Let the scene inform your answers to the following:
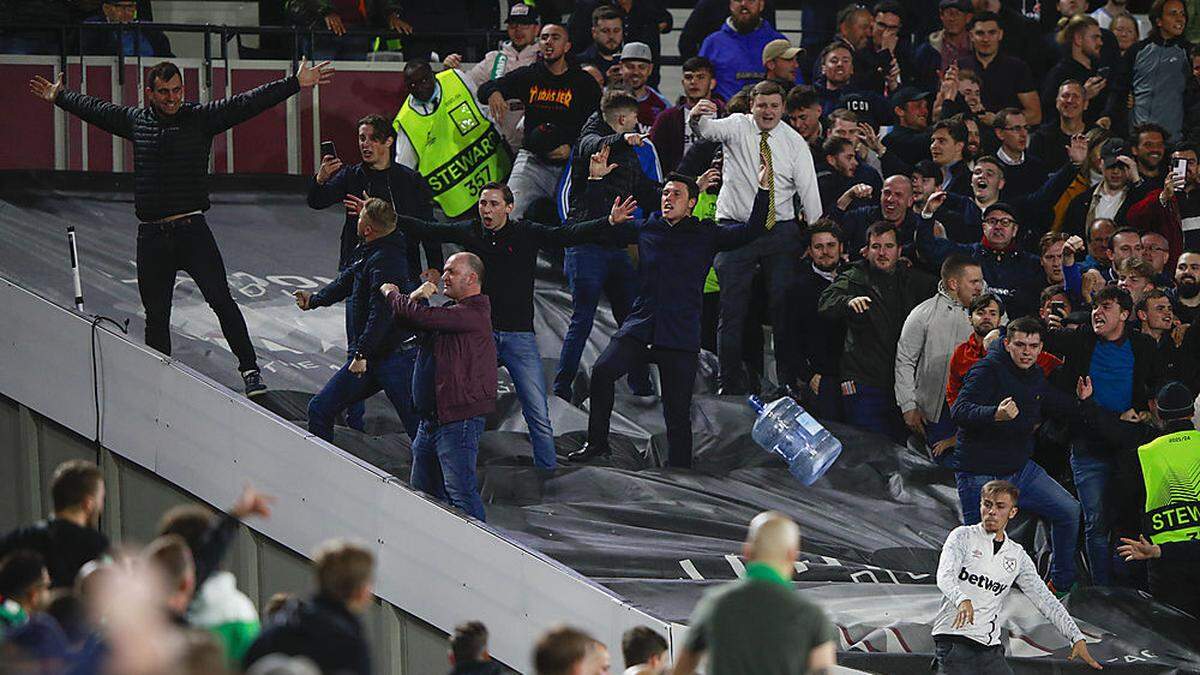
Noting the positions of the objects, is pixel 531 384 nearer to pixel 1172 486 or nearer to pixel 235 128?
pixel 1172 486

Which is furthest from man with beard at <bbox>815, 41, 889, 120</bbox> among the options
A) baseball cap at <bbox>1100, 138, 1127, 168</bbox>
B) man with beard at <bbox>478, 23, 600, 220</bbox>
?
man with beard at <bbox>478, 23, 600, 220</bbox>

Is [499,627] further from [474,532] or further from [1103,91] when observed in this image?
[1103,91]

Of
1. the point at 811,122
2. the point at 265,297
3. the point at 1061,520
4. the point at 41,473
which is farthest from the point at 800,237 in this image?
the point at 41,473

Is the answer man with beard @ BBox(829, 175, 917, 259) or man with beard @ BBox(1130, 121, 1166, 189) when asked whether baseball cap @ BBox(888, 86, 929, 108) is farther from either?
man with beard @ BBox(1130, 121, 1166, 189)

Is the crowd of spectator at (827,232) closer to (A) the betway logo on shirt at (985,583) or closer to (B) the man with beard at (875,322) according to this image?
(B) the man with beard at (875,322)

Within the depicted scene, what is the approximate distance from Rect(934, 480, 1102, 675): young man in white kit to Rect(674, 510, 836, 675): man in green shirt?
3.39 metres

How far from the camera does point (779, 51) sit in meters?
13.9

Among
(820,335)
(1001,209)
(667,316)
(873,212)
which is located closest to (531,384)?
(667,316)

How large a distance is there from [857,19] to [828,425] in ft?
12.0

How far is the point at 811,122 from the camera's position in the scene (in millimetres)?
13188

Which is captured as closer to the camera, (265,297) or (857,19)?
(265,297)

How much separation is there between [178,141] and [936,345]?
432cm

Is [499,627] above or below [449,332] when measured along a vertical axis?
below

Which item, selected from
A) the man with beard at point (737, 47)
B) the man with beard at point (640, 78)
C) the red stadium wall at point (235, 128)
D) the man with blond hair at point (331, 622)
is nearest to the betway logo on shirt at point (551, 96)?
the man with beard at point (640, 78)
